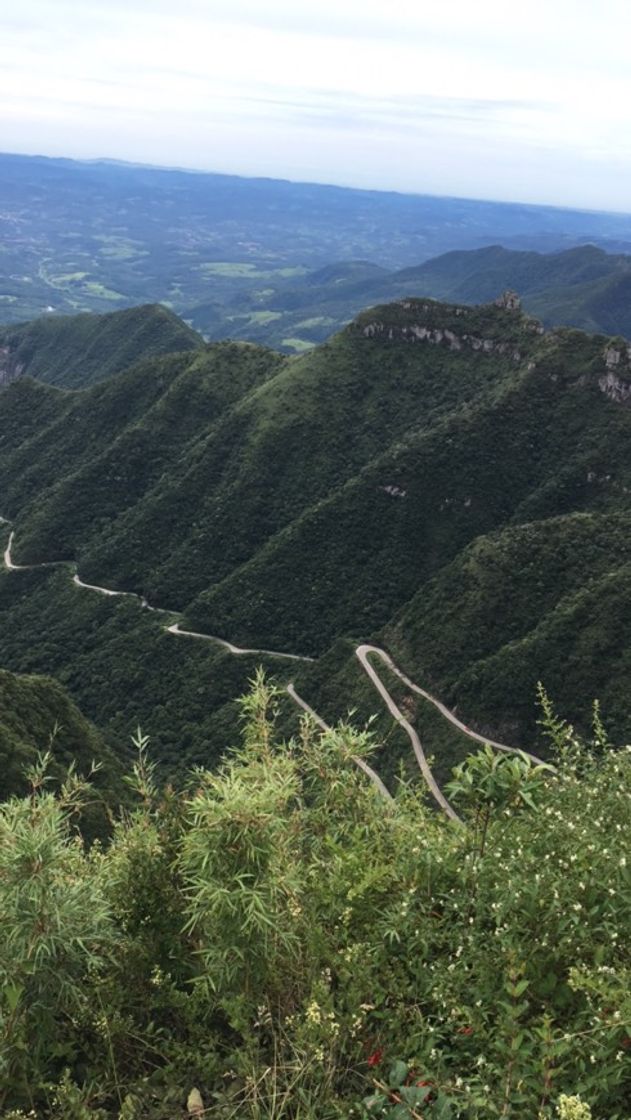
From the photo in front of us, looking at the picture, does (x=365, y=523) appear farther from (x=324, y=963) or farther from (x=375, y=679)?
(x=324, y=963)

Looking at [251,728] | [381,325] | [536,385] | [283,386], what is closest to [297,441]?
[283,386]

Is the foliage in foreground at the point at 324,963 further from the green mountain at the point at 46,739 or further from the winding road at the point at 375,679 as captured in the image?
the winding road at the point at 375,679

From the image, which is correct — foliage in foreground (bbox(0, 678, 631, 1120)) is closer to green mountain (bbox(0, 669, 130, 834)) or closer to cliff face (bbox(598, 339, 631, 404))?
green mountain (bbox(0, 669, 130, 834))

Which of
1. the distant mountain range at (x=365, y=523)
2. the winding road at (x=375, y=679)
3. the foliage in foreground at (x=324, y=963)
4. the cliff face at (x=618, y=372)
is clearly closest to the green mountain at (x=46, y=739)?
the winding road at (x=375, y=679)

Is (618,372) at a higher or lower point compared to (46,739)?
higher

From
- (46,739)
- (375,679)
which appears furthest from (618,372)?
(46,739)

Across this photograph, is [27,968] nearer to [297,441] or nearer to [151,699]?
[151,699]

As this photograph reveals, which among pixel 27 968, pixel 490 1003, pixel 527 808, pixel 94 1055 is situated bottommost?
pixel 94 1055
